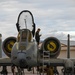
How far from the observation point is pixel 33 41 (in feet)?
68.0

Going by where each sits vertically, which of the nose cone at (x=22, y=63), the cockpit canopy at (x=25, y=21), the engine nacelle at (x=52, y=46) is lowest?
the nose cone at (x=22, y=63)

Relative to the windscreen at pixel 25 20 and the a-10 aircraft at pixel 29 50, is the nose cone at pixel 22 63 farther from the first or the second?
the windscreen at pixel 25 20

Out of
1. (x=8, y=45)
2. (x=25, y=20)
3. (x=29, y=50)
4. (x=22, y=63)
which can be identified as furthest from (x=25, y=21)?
(x=22, y=63)

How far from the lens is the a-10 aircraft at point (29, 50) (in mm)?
18844

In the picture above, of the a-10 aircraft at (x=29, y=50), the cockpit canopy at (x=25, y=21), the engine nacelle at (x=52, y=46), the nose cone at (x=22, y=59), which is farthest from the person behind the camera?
the engine nacelle at (x=52, y=46)

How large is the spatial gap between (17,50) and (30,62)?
957mm

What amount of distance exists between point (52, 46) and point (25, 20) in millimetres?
3085

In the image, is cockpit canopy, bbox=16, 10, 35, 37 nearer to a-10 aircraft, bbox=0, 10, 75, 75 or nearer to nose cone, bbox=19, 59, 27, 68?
a-10 aircraft, bbox=0, 10, 75, 75

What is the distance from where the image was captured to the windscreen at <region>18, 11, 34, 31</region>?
2133cm

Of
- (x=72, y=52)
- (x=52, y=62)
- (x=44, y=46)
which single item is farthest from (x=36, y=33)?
(x=72, y=52)

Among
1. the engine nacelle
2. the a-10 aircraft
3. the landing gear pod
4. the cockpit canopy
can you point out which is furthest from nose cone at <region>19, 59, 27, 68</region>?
the landing gear pod

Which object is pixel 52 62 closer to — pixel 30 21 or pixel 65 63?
pixel 65 63

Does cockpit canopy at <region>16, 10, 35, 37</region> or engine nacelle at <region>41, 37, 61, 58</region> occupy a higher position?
cockpit canopy at <region>16, 10, 35, 37</region>

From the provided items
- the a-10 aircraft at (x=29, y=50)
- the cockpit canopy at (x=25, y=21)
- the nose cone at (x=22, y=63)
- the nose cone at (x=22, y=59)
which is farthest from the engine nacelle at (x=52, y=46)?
the nose cone at (x=22, y=59)
